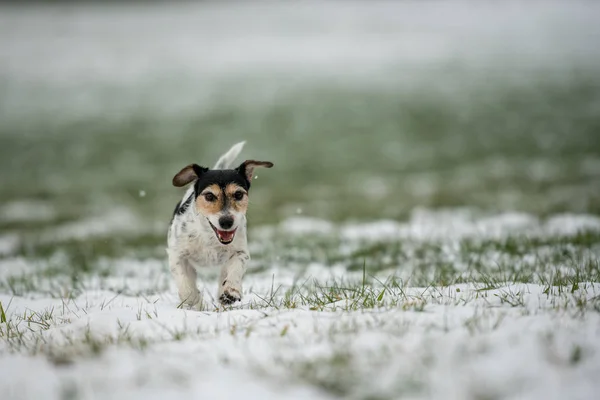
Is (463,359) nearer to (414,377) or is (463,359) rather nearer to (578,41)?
(414,377)

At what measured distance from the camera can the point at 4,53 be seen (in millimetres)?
65062

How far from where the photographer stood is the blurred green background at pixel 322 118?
814 inches

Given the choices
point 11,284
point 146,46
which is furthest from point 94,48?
point 11,284

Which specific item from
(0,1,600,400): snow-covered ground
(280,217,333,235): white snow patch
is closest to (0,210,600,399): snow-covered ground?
(0,1,600,400): snow-covered ground

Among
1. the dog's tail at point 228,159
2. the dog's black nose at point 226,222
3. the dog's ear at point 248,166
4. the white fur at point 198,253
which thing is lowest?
the white fur at point 198,253

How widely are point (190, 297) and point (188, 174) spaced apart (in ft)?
3.93

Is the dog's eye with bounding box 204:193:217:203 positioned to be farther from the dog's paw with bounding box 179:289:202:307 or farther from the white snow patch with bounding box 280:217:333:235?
the white snow patch with bounding box 280:217:333:235

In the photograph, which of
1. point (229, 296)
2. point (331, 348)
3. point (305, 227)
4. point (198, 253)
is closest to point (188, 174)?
point (198, 253)

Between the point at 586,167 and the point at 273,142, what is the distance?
2177cm

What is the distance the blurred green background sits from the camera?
20.7 metres

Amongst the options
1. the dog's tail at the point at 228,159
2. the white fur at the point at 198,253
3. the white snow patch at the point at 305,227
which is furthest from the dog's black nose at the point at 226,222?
the white snow patch at the point at 305,227

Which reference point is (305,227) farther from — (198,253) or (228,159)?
(198,253)

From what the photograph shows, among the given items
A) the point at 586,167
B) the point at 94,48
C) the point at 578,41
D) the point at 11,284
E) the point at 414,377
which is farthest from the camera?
the point at 94,48

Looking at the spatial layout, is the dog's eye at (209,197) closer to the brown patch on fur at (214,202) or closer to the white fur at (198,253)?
the brown patch on fur at (214,202)
